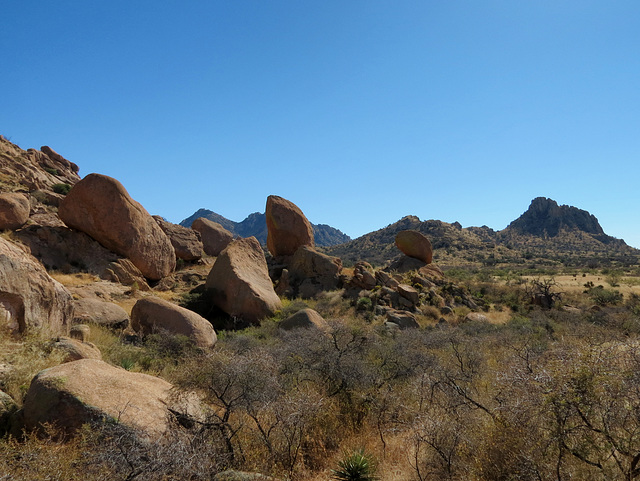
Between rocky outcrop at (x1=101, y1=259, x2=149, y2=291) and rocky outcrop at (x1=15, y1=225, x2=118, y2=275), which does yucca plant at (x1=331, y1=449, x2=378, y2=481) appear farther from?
rocky outcrop at (x1=15, y1=225, x2=118, y2=275)

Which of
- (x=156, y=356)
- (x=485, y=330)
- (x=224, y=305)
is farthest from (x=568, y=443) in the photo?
(x=224, y=305)

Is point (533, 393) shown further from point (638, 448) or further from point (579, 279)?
point (579, 279)

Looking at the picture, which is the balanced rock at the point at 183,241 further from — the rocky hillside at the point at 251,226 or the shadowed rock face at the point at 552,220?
the rocky hillside at the point at 251,226

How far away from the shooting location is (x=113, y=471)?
2.76 m

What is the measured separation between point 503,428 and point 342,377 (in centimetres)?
263

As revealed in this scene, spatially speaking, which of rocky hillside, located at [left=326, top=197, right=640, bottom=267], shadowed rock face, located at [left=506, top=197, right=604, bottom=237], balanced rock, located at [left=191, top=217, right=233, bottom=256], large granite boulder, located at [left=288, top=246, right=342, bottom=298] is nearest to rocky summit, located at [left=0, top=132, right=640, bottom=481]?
large granite boulder, located at [left=288, top=246, right=342, bottom=298]

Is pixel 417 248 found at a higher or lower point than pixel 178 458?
higher

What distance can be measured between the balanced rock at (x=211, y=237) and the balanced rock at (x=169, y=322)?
50.3ft

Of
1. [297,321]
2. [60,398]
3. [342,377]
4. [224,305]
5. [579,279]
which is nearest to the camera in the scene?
[60,398]

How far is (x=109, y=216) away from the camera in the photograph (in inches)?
599

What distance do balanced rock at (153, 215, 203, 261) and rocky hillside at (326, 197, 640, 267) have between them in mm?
30135

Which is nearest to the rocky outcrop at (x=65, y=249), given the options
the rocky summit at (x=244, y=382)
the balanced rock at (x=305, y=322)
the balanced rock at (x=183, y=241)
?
the rocky summit at (x=244, y=382)

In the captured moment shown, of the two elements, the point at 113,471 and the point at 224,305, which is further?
the point at 224,305

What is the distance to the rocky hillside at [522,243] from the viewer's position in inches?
2076
